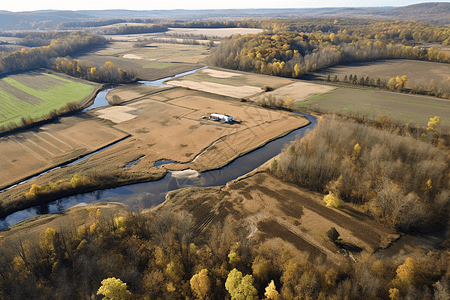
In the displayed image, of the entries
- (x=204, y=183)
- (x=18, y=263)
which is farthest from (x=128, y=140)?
(x=18, y=263)

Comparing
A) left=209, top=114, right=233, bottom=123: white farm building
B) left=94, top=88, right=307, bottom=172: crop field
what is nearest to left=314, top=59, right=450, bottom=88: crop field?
left=94, top=88, right=307, bottom=172: crop field

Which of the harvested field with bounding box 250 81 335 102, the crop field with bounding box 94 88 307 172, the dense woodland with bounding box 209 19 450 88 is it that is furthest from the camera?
the dense woodland with bounding box 209 19 450 88

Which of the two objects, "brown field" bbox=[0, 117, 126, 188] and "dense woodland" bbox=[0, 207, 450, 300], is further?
"brown field" bbox=[0, 117, 126, 188]

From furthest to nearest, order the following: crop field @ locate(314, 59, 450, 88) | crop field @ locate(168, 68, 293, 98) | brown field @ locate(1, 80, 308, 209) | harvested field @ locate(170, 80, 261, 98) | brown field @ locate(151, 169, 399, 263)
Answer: crop field @ locate(314, 59, 450, 88)
crop field @ locate(168, 68, 293, 98)
harvested field @ locate(170, 80, 261, 98)
brown field @ locate(1, 80, 308, 209)
brown field @ locate(151, 169, 399, 263)

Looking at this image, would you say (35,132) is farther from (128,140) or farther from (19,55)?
(19,55)

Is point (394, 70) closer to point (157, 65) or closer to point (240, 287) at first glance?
point (157, 65)

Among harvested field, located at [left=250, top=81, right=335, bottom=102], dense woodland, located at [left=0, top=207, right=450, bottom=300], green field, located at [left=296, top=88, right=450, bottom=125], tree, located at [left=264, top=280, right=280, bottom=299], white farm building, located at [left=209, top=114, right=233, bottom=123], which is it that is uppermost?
harvested field, located at [left=250, top=81, right=335, bottom=102]

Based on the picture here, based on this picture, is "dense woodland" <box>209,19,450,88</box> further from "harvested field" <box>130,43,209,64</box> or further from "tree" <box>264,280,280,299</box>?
"tree" <box>264,280,280,299</box>
